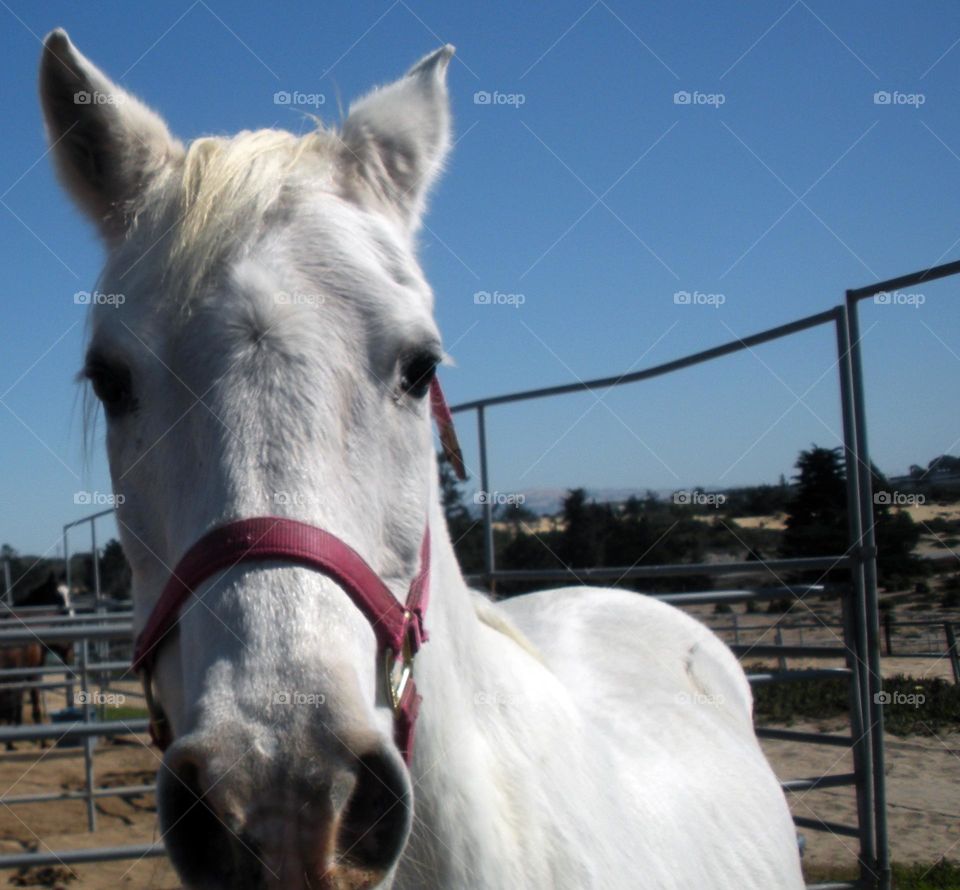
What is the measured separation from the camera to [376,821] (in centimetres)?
110

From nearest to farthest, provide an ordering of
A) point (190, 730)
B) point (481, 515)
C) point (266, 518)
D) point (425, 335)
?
point (190, 730) → point (266, 518) → point (425, 335) → point (481, 515)

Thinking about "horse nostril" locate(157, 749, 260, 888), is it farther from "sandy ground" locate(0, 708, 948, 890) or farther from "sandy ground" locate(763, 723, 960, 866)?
"sandy ground" locate(763, 723, 960, 866)

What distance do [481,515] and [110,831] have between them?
11.8 ft

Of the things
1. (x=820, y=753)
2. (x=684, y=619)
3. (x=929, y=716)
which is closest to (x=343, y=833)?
(x=684, y=619)

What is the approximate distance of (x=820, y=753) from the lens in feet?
24.9

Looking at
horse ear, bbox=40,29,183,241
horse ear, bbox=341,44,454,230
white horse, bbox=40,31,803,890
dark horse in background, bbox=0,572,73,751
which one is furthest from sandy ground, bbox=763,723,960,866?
dark horse in background, bbox=0,572,73,751

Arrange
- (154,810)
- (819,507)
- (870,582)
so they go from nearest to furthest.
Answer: (870,582)
(819,507)
(154,810)

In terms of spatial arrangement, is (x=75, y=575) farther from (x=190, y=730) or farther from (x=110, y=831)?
(x=190, y=730)

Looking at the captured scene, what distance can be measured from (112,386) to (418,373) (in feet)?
1.61

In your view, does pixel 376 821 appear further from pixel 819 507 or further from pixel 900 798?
pixel 900 798

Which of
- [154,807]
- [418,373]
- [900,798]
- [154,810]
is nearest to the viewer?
[418,373]

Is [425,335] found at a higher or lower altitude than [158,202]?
lower

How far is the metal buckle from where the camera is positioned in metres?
1.30

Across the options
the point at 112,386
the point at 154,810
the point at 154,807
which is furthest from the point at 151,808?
the point at 112,386
